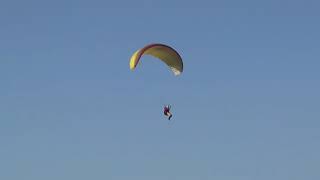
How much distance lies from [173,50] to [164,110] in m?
6.16

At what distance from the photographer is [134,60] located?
9025cm

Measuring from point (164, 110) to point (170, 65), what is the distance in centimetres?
477

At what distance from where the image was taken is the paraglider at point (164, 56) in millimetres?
90500

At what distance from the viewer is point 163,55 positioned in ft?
305

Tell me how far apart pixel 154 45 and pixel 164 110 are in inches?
269

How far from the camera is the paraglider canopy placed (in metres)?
90.5

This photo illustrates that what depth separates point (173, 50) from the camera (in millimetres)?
91875

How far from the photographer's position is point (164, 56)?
93.3m

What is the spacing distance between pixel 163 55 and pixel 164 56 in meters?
0.29

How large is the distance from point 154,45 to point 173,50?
2.22 meters

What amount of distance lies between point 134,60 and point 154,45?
2.53m

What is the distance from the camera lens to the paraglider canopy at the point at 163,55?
90.5 meters

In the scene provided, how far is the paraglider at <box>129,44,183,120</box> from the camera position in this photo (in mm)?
90500
